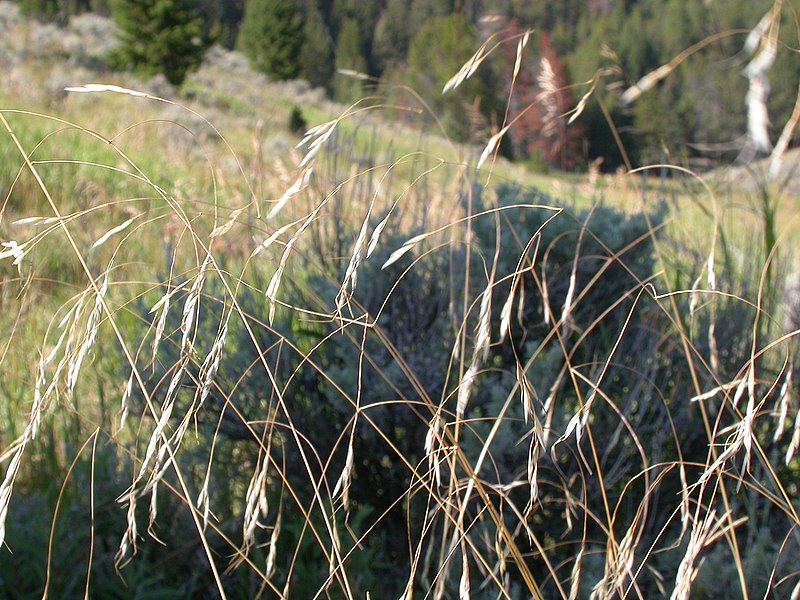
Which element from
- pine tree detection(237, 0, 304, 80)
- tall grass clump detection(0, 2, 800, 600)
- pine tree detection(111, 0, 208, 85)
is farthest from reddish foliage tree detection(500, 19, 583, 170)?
pine tree detection(237, 0, 304, 80)

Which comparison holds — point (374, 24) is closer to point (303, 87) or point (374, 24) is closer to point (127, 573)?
point (303, 87)

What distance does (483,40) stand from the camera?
25.2m

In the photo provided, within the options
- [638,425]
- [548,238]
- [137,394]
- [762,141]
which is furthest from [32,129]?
[762,141]

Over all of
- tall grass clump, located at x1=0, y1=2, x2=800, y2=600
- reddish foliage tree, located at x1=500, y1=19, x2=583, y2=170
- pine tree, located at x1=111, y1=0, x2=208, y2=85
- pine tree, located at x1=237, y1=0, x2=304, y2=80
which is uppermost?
reddish foliage tree, located at x1=500, y1=19, x2=583, y2=170

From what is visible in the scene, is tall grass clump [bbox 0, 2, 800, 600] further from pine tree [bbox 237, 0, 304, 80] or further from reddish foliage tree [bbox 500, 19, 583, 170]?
pine tree [bbox 237, 0, 304, 80]

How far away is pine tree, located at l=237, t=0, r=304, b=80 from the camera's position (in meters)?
44.2

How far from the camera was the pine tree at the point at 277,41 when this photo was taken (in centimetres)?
4419

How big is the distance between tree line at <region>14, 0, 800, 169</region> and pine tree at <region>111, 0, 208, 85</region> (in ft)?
0.12

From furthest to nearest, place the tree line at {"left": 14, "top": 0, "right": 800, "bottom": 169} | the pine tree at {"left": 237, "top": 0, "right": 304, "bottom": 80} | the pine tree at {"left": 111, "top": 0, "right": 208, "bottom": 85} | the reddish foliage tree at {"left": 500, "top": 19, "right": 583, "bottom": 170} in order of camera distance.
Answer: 1. the pine tree at {"left": 237, "top": 0, "right": 304, "bottom": 80}
2. the tree line at {"left": 14, "top": 0, "right": 800, "bottom": 169}
3. the pine tree at {"left": 111, "top": 0, "right": 208, "bottom": 85}
4. the reddish foliage tree at {"left": 500, "top": 19, "right": 583, "bottom": 170}

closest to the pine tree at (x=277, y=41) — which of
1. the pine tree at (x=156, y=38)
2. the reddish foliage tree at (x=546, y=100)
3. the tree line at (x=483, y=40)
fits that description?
the tree line at (x=483, y=40)

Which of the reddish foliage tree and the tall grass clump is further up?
the reddish foliage tree

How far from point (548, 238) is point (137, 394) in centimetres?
141

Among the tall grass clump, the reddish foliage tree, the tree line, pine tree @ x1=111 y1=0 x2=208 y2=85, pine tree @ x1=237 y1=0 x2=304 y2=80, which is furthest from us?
pine tree @ x1=237 y1=0 x2=304 y2=80

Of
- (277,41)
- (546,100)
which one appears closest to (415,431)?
(546,100)
